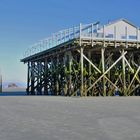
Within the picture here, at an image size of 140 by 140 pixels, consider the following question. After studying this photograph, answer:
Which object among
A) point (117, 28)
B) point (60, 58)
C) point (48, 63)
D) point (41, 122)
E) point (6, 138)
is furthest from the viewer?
point (48, 63)

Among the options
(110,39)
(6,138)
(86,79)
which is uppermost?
(110,39)

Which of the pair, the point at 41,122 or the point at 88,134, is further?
the point at 41,122

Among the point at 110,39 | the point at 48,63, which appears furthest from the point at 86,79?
the point at 48,63

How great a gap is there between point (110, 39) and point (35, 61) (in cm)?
1726

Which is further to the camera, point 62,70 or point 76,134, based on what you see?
point 62,70

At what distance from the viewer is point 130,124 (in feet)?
37.8

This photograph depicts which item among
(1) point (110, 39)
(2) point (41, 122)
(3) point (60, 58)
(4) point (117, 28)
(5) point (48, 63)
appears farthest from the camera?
(5) point (48, 63)

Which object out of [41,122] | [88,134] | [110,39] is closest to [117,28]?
[110,39]

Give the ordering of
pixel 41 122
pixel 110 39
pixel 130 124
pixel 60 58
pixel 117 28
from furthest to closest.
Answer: pixel 60 58 < pixel 117 28 < pixel 110 39 < pixel 41 122 < pixel 130 124

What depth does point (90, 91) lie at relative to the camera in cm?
3556

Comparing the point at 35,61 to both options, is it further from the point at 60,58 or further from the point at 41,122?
the point at 41,122

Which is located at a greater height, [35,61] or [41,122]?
[35,61]

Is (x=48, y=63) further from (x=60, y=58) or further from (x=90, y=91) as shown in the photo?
(x=90, y=91)

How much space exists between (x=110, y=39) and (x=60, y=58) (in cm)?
1034
